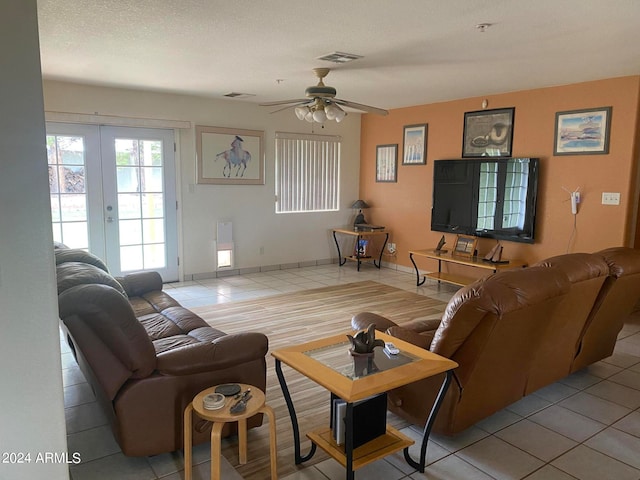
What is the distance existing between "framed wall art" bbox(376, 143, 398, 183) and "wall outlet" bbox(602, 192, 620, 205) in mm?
2961

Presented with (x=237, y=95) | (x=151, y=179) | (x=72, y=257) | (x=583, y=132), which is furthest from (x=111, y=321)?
(x=583, y=132)

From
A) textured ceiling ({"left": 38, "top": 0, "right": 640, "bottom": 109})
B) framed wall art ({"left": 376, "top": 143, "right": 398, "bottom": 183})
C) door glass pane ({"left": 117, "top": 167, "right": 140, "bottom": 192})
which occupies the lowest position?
door glass pane ({"left": 117, "top": 167, "right": 140, "bottom": 192})

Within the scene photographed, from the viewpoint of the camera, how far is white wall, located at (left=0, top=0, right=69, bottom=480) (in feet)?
5.00

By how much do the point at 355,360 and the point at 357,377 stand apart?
202 mm

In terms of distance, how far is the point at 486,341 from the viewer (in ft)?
7.20

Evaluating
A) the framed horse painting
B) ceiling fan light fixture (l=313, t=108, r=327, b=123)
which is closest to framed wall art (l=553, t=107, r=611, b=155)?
ceiling fan light fixture (l=313, t=108, r=327, b=123)

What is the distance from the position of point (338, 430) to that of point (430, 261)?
4753 millimetres

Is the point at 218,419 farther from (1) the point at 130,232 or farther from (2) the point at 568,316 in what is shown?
(1) the point at 130,232

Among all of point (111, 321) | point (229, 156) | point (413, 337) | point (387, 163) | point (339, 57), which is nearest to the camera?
point (111, 321)

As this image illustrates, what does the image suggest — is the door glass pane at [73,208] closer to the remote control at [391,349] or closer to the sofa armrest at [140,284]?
the sofa armrest at [140,284]

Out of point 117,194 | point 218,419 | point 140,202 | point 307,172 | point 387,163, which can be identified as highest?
point 387,163

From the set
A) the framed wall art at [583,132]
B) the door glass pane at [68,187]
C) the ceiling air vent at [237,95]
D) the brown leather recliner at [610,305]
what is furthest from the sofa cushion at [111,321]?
the framed wall art at [583,132]

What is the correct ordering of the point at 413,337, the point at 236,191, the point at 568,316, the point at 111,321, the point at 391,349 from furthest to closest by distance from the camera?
the point at 236,191, the point at 568,316, the point at 413,337, the point at 391,349, the point at 111,321

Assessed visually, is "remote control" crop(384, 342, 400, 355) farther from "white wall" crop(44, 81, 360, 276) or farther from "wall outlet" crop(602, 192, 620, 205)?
"white wall" crop(44, 81, 360, 276)
